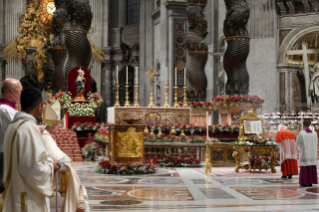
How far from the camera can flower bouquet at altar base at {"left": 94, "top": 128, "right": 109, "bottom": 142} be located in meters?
17.8

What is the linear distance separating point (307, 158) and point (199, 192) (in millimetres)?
2863

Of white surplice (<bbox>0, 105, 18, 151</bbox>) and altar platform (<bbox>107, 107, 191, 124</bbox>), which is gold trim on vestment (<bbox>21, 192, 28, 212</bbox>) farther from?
altar platform (<bbox>107, 107, 191, 124</bbox>)

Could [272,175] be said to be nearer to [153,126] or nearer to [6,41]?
[153,126]

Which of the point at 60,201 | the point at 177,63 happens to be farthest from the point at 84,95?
the point at 60,201

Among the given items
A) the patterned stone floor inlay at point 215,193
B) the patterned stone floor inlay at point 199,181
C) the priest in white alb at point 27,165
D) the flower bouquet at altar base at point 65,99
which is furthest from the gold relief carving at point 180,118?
the priest in white alb at point 27,165

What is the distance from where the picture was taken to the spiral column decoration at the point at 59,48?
24.9 m

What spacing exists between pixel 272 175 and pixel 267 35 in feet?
49.7

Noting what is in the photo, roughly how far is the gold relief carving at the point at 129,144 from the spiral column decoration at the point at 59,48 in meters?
11.4

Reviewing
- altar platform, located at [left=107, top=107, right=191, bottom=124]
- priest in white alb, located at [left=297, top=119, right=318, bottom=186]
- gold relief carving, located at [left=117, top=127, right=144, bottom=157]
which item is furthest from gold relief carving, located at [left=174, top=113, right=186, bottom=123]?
priest in white alb, located at [left=297, top=119, right=318, bottom=186]

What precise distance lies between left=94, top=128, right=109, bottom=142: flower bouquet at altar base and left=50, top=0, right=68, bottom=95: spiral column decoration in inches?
245

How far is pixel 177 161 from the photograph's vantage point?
15.8 m

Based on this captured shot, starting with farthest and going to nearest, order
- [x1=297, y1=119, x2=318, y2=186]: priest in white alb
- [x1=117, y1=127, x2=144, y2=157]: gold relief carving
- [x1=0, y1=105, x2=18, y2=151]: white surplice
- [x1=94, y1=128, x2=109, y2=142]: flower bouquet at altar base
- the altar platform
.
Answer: the altar platform → [x1=94, y1=128, x2=109, y2=142]: flower bouquet at altar base → [x1=117, y1=127, x2=144, y2=157]: gold relief carving → [x1=297, y1=119, x2=318, y2=186]: priest in white alb → [x1=0, y1=105, x2=18, y2=151]: white surplice

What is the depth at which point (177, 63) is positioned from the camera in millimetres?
30000

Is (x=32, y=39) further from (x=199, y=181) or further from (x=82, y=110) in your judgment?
(x=199, y=181)
